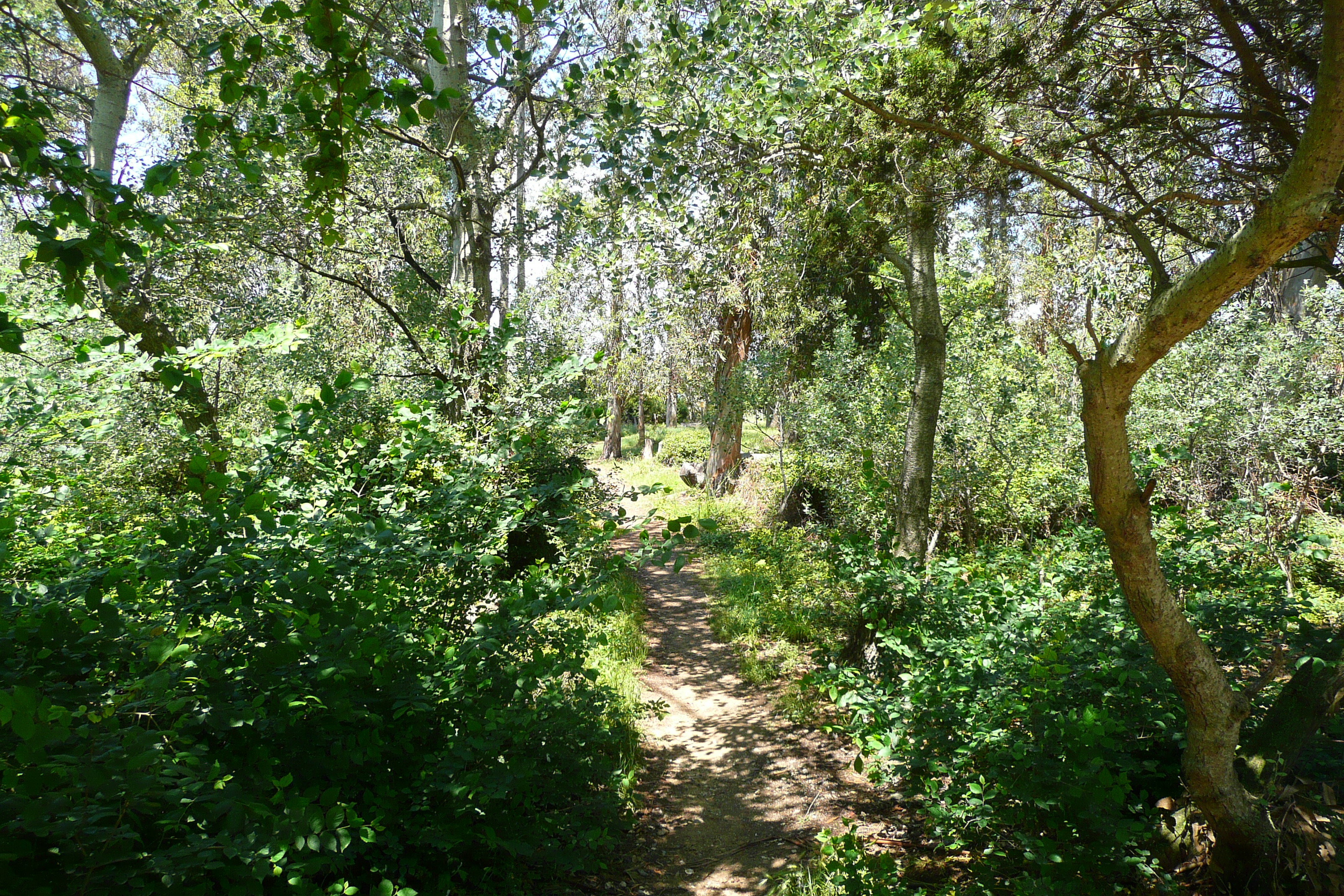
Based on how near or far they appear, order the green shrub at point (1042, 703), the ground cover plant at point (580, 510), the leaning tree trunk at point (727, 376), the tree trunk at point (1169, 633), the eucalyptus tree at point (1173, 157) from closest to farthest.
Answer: the ground cover plant at point (580, 510) < the eucalyptus tree at point (1173, 157) < the tree trunk at point (1169, 633) < the green shrub at point (1042, 703) < the leaning tree trunk at point (727, 376)

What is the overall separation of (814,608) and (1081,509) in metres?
4.72

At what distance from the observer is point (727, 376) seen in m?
13.9

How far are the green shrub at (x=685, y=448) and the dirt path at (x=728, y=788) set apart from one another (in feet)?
42.5

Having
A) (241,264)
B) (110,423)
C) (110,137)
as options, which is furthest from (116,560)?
(241,264)

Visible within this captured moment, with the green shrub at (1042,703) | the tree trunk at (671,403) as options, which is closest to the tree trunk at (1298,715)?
the green shrub at (1042,703)

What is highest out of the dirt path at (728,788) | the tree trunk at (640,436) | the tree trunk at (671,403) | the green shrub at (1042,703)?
the tree trunk at (671,403)

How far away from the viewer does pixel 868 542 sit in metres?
4.89

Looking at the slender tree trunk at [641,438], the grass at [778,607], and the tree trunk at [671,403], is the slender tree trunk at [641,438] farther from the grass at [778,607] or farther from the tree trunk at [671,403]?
the grass at [778,607]

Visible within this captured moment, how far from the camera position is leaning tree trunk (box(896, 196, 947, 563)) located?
554 cm

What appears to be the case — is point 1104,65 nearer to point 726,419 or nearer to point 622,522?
point 622,522

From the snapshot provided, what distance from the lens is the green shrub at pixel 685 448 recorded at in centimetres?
2084

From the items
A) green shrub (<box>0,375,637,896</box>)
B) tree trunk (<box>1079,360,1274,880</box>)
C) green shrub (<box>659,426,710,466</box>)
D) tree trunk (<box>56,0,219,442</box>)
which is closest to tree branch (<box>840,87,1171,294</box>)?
tree trunk (<box>1079,360,1274,880</box>)

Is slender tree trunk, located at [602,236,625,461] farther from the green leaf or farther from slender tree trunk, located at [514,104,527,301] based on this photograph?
the green leaf

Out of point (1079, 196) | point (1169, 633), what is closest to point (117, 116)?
point (1079, 196)
